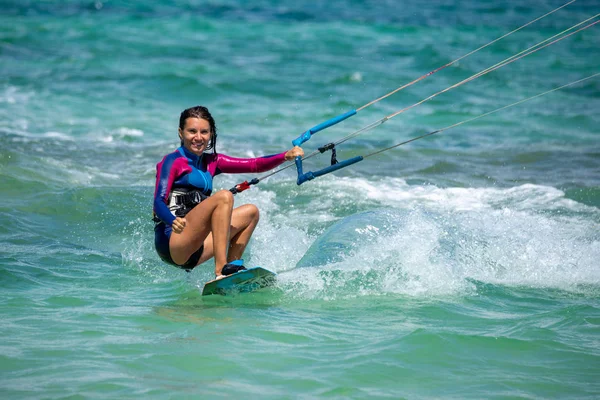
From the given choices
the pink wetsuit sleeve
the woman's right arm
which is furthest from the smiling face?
the pink wetsuit sleeve

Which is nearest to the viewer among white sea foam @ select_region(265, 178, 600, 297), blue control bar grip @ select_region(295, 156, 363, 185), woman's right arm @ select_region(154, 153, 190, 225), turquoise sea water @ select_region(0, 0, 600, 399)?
turquoise sea water @ select_region(0, 0, 600, 399)

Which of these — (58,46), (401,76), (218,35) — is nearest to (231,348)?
(401,76)

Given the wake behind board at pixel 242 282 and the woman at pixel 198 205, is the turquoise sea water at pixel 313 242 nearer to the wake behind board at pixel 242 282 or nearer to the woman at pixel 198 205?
the wake behind board at pixel 242 282

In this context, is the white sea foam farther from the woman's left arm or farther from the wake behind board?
the woman's left arm

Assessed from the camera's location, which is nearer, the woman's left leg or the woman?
the woman

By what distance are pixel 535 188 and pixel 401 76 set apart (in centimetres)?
991

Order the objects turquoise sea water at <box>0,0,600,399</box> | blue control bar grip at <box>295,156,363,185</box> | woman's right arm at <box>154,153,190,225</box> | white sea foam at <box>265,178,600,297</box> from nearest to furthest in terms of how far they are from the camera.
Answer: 1. turquoise sea water at <box>0,0,600,399</box>
2. woman's right arm at <box>154,153,190,225</box>
3. blue control bar grip at <box>295,156,363,185</box>
4. white sea foam at <box>265,178,600,297</box>

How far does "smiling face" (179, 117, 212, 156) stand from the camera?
5.50 m

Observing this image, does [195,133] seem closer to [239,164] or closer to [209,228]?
[239,164]

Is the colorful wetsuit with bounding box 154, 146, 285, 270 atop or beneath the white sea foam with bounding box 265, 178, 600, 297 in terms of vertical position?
atop

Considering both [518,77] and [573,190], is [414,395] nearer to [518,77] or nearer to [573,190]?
[573,190]

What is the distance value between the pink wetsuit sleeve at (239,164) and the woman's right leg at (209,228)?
18.3 inches

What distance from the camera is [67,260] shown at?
21.4 ft

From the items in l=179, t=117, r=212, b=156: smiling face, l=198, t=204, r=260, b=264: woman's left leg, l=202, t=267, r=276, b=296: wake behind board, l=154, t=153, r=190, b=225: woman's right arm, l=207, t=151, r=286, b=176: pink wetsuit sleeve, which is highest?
l=179, t=117, r=212, b=156: smiling face
